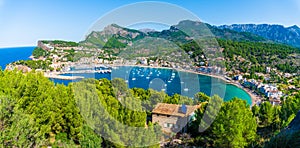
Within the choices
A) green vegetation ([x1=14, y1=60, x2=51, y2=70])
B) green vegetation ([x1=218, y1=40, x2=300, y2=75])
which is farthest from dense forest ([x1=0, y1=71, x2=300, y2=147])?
green vegetation ([x1=14, y1=60, x2=51, y2=70])

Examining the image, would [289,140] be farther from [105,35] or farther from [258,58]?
[258,58]

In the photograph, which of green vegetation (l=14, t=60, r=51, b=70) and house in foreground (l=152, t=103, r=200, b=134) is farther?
green vegetation (l=14, t=60, r=51, b=70)

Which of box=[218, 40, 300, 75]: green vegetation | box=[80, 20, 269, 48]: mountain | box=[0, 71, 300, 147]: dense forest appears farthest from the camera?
box=[218, 40, 300, 75]: green vegetation

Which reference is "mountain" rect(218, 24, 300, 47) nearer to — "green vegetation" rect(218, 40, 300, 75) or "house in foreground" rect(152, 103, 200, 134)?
"green vegetation" rect(218, 40, 300, 75)

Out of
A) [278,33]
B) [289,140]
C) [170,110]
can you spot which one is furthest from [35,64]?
[278,33]

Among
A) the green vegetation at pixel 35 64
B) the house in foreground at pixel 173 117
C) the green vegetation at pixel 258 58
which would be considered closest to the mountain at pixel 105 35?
the house in foreground at pixel 173 117

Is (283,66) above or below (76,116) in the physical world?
above

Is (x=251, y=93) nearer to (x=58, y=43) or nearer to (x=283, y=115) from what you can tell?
(x=283, y=115)

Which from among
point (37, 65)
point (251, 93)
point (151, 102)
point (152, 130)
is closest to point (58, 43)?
point (37, 65)
